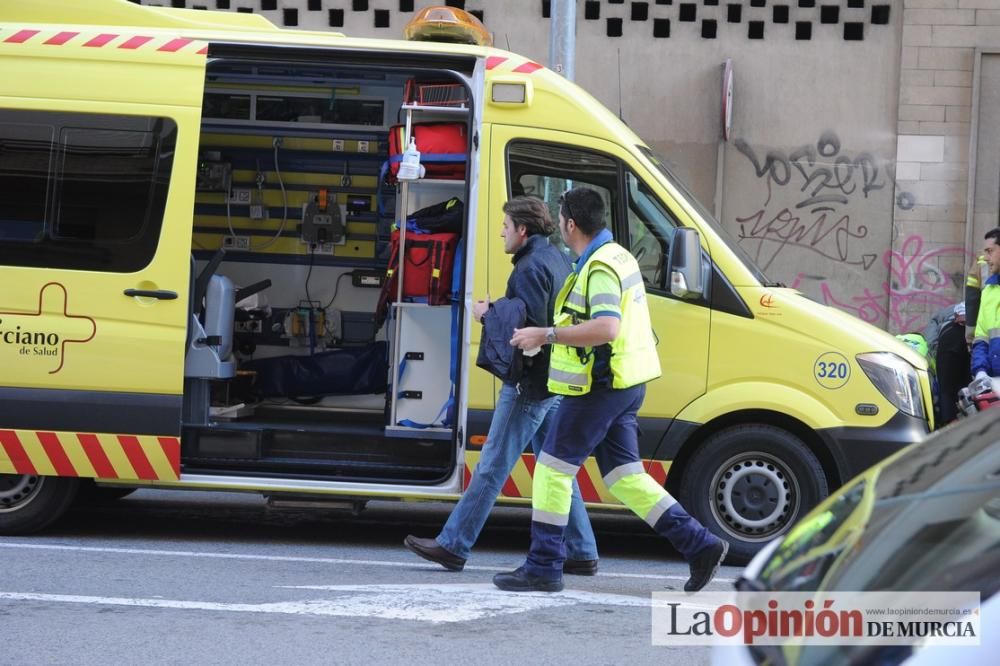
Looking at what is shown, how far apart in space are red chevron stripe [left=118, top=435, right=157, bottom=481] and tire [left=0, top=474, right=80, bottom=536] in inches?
16.7

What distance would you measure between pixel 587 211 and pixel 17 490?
11.5ft

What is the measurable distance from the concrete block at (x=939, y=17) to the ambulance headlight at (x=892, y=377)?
718cm

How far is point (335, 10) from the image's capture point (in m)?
13.7

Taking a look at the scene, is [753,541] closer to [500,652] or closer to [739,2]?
[500,652]

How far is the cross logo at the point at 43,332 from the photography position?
694 cm

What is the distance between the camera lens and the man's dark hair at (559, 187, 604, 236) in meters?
5.92

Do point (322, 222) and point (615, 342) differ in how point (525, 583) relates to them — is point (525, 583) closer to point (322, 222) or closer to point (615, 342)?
point (615, 342)

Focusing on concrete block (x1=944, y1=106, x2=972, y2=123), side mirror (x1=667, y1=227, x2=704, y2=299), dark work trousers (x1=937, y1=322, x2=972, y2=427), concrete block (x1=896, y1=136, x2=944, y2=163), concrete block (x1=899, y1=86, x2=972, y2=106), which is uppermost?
concrete block (x1=899, y1=86, x2=972, y2=106)

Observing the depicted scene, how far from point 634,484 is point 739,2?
856 cm

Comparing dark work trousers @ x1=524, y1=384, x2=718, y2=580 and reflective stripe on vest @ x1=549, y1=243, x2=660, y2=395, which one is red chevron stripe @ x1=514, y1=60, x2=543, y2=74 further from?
dark work trousers @ x1=524, y1=384, x2=718, y2=580

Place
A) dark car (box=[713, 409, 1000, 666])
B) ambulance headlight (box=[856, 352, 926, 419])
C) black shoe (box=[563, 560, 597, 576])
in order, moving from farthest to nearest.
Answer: ambulance headlight (box=[856, 352, 926, 419]) < black shoe (box=[563, 560, 597, 576]) < dark car (box=[713, 409, 1000, 666])

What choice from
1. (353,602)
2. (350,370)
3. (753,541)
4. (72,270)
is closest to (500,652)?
(353,602)

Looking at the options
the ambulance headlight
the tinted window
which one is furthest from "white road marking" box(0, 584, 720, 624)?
the tinted window

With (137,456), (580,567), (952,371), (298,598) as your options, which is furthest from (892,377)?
(137,456)
